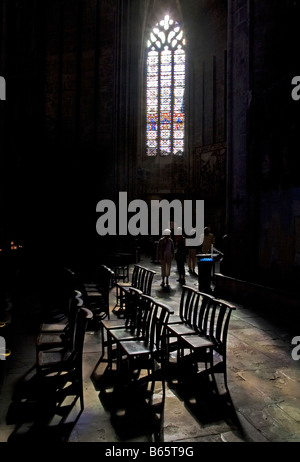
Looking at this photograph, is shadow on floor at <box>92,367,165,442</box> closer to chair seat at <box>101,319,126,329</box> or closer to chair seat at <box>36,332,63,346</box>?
chair seat at <box>101,319,126,329</box>

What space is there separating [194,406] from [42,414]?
1.47 meters

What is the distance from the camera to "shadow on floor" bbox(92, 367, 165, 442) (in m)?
2.88

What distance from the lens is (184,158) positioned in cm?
2367

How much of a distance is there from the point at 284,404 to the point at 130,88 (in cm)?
1586

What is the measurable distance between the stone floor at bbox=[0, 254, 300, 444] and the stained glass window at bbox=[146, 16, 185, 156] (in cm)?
2078

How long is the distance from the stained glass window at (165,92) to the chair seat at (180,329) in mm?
20529

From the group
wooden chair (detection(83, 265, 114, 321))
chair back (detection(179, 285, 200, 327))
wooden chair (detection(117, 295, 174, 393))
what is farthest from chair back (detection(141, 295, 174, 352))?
wooden chair (detection(83, 265, 114, 321))

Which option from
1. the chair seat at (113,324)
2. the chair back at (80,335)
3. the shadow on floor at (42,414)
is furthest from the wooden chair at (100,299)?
the shadow on floor at (42,414)

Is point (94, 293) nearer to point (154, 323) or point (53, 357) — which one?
point (53, 357)

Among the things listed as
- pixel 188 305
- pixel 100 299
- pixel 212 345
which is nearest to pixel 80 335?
pixel 212 345

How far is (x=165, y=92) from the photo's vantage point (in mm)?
24344

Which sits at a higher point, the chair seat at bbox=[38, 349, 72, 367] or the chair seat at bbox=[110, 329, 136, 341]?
the chair seat at bbox=[110, 329, 136, 341]

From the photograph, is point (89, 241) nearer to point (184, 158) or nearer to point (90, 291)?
point (90, 291)

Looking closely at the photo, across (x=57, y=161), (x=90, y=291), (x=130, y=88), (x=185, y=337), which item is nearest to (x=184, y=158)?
(x=130, y=88)
